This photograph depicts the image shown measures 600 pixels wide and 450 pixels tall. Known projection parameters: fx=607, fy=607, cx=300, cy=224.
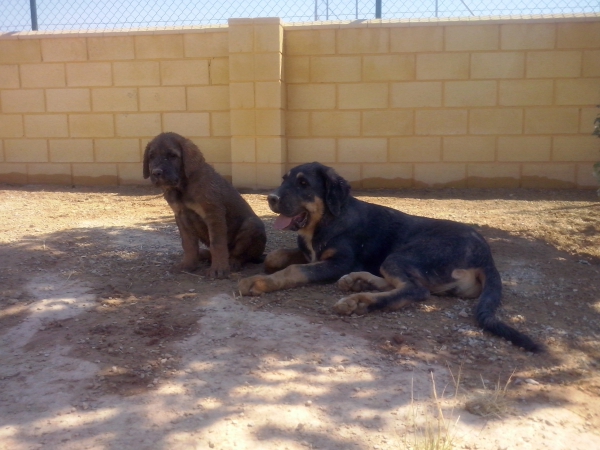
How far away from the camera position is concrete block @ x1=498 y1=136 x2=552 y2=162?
10.3 metres

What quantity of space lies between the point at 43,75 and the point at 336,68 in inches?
208

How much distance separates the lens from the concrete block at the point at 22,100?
11.0 m

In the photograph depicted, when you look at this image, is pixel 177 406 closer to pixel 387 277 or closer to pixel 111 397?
pixel 111 397

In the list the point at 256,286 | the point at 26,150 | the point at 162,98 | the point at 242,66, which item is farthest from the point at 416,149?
the point at 26,150

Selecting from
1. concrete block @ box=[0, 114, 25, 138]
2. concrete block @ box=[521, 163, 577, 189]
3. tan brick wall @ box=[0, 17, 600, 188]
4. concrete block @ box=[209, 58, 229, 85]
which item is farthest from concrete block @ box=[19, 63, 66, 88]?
concrete block @ box=[521, 163, 577, 189]

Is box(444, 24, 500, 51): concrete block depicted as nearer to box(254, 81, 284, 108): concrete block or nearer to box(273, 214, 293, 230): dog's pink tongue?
box(254, 81, 284, 108): concrete block

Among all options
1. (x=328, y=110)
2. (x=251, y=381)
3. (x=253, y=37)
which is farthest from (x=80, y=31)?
(x=251, y=381)

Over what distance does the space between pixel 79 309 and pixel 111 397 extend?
147 cm

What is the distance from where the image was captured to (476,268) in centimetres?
482

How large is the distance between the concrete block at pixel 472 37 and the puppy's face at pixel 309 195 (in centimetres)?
611

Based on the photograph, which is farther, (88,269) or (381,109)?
(381,109)

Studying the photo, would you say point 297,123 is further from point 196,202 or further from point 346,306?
point 346,306

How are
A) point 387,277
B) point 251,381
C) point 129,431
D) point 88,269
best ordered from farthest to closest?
point 88,269 → point 387,277 → point 251,381 → point 129,431

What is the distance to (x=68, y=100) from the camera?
1098 cm
